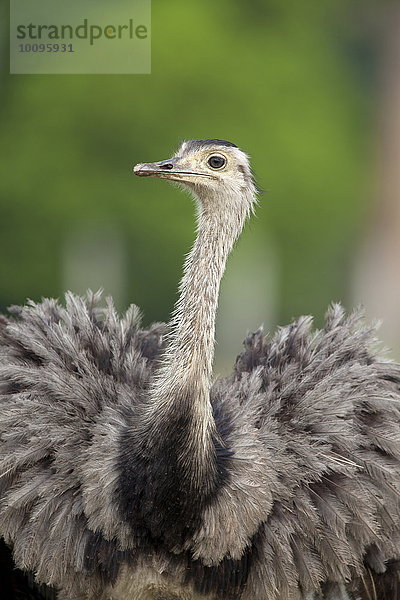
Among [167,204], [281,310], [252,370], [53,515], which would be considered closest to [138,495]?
[53,515]

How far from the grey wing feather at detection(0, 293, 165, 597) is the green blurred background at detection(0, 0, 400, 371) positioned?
10.5 m

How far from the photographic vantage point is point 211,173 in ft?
17.0

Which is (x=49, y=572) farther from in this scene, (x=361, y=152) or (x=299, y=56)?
(x=361, y=152)

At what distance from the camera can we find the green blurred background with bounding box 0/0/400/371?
1697 centimetres

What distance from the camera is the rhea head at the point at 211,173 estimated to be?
516 centimetres

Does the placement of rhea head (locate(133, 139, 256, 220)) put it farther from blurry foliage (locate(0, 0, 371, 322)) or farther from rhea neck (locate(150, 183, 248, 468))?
blurry foliage (locate(0, 0, 371, 322))

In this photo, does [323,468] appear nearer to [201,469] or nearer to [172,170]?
[201,469]

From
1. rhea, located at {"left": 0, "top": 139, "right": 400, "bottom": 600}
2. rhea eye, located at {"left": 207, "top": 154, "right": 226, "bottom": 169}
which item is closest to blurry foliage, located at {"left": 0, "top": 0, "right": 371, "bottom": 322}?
rhea, located at {"left": 0, "top": 139, "right": 400, "bottom": 600}

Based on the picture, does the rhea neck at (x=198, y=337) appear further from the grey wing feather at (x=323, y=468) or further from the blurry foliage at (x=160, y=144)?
the blurry foliage at (x=160, y=144)

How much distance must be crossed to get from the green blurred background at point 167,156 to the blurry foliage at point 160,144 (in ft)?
0.07

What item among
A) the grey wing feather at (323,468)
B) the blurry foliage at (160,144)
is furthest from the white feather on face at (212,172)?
the blurry foliage at (160,144)

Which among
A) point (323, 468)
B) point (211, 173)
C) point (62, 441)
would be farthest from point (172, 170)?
point (323, 468)

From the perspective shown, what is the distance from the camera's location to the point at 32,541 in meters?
5.14

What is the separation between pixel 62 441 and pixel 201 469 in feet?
1.87
